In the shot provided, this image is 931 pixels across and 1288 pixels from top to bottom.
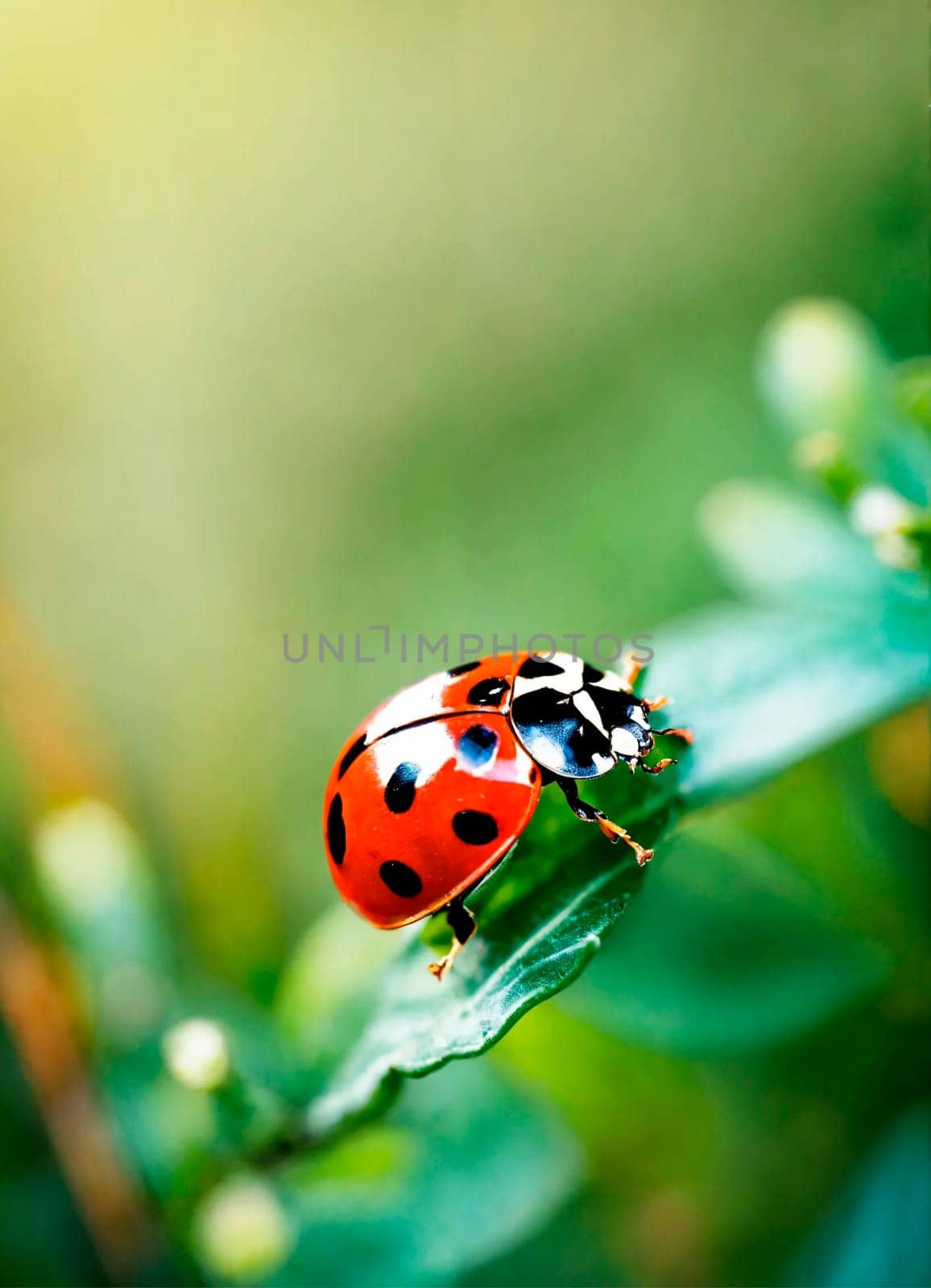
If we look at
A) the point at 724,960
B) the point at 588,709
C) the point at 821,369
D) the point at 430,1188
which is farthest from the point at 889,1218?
the point at 821,369

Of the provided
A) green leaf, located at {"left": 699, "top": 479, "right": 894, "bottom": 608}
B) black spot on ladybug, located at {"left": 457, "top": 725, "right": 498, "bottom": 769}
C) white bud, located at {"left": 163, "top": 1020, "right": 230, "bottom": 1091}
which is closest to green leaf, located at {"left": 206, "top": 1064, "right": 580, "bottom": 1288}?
white bud, located at {"left": 163, "top": 1020, "right": 230, "bottom": 1091}

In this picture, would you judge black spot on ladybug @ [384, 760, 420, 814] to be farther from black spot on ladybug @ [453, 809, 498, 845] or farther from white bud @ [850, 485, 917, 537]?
white bud @ [850, 485, 917, 537]

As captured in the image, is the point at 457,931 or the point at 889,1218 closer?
the point at 457,931

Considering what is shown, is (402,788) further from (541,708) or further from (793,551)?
(793,551)

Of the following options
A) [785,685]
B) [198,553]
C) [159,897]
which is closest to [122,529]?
[198,553]

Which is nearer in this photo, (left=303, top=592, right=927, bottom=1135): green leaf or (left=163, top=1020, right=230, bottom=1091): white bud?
(left=303, top=592, right=927, bottom=1135): green leaf
